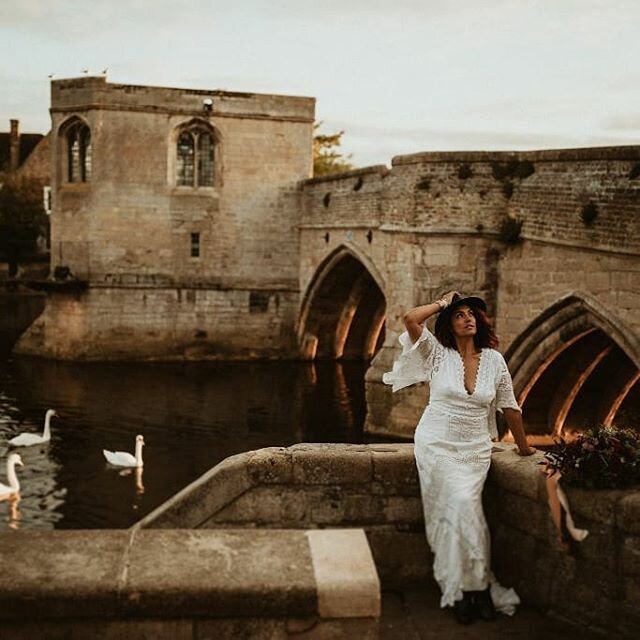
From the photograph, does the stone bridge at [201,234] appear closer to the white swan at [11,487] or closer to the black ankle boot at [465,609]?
the white swan at [11,487]

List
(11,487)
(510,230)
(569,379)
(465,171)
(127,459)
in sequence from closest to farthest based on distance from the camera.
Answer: (11,487)
(127,459)
(510,230)
(465,171)
(569,379)

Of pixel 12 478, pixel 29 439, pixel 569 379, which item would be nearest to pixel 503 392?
pixel 12 478

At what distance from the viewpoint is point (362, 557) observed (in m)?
3.13

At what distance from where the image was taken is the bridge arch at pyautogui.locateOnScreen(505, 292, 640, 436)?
14734 mm

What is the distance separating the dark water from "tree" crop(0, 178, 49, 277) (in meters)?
18.2

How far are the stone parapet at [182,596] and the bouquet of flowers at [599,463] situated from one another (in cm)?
141

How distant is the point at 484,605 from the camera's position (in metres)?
4.35

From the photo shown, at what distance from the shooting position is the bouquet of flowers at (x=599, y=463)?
4.10 metres

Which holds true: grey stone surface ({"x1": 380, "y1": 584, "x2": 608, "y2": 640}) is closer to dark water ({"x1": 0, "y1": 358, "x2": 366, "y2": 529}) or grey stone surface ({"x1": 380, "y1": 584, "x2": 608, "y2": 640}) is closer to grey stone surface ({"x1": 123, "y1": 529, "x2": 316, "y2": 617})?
grey stone surface ({"x1": 123, "y1": 529, "x2": 316, "y2": 617})

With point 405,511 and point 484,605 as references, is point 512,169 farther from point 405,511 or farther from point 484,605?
point 484,605

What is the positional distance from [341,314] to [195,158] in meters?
5.53

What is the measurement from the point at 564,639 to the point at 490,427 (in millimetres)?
1007

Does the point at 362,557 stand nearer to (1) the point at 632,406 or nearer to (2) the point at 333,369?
(1) the point at 632,406

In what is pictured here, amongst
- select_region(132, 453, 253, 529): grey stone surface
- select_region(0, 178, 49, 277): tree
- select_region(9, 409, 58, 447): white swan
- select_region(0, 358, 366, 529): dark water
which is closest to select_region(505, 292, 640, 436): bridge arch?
select_region(0, 358, 366, 529): dark water
